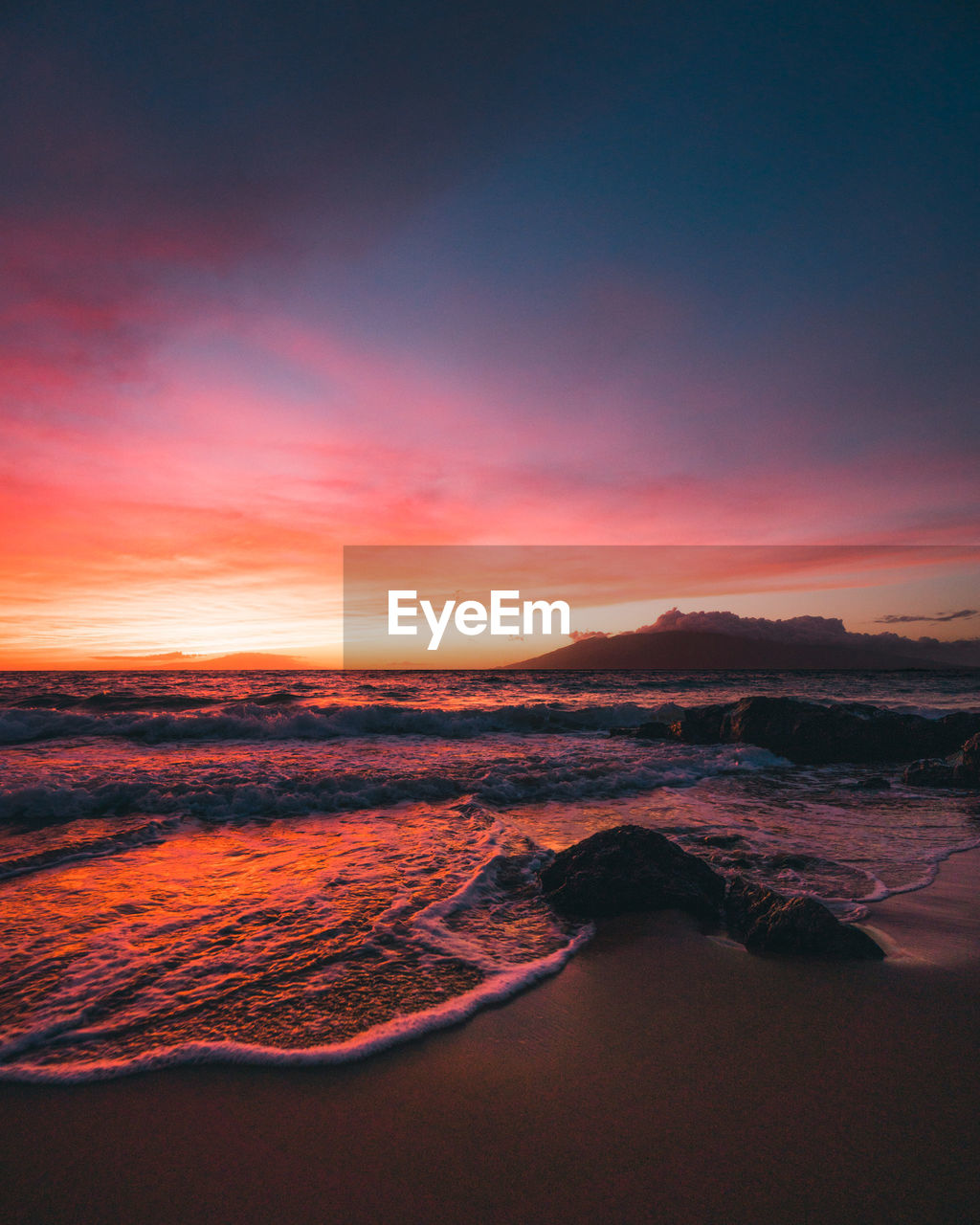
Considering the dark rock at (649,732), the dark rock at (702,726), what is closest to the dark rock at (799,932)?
the dark rock at (702,726)

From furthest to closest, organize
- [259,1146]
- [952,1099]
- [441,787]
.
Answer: [441,787] → [952,1099] → [259,1146]

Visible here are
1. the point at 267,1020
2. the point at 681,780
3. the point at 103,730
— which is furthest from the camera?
the point at 103,730

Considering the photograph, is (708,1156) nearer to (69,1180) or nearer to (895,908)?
(69,1180)

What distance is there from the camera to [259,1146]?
2461mm

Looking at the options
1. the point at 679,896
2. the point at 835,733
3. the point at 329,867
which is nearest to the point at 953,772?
the point at 835,733

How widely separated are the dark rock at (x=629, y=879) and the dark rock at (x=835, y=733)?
10.2 metres

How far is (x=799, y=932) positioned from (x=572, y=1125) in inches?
98.8

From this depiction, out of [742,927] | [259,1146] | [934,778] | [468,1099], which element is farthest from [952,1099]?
[934,778]

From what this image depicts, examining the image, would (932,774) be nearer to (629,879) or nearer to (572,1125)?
(629,879)

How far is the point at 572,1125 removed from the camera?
2564 millimetres

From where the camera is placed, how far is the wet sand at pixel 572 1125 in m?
2.17

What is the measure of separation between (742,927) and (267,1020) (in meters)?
3.58

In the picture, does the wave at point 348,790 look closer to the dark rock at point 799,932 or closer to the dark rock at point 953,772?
the dark rock at point 953,772

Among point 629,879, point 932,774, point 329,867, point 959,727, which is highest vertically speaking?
point 629,879
